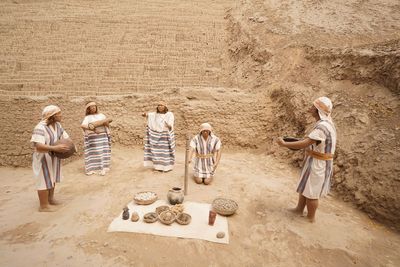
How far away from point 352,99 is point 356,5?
238 inches

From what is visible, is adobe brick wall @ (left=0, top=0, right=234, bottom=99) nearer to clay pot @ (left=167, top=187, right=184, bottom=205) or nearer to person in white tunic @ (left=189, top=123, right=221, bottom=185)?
person in white tunic @ (left=189, top=123, right=221, bottom=185)

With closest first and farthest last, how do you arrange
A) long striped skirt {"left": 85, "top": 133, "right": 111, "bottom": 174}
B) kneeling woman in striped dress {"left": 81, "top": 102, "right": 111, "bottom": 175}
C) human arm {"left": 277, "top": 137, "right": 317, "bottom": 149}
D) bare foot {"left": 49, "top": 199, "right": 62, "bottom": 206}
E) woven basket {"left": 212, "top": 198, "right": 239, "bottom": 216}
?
human arm {"left": 277, "top": 137, "right": 317, "bottom": 149} → woven basket {"left": 212, "top": 198, "right": 239, "bottom": 216} → bare foot {"left": 49, "top": 199, "right": 62, "bottom": 206} → kneeling woman in striped dress {"left": 81, "top": 102, "right": 111, "bottom": 175} → long striped skirt {"left": 85, "top": 133, "right": 111, "bottom": 174}

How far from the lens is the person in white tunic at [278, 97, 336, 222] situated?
327cm

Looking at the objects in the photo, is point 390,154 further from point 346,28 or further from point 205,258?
point 346,28

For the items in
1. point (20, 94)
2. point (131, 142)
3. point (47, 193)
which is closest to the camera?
point (47, 193)

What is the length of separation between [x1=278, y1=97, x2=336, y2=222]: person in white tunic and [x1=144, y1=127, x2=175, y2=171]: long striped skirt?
2.27 metres

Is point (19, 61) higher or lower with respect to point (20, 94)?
higher

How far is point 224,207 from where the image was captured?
363 centimetres

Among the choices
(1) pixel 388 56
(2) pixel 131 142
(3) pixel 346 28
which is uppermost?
(3) pixel 346 28

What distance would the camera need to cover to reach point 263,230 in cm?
343

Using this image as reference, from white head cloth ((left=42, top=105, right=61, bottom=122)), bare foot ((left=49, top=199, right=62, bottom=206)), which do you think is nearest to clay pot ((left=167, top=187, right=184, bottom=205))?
bare foot ((left=49, top=199, right=62, bottom=206))

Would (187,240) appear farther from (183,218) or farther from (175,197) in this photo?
(175,197)

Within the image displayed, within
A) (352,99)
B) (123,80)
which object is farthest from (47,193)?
(352,99)

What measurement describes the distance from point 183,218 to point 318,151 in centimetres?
180
